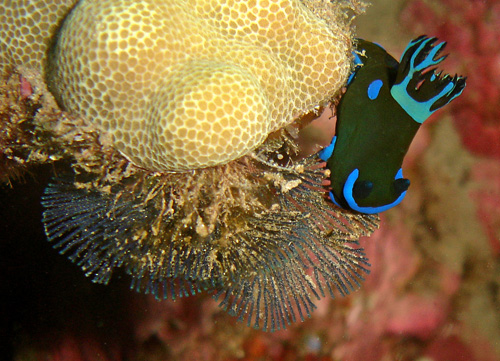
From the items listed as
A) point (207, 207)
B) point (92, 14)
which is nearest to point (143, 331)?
point (207, 207)

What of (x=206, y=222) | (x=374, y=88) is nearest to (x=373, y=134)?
(x=374, y=88)

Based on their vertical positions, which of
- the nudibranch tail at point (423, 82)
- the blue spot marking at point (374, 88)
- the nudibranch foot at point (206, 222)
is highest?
the nudibranch tail at point (423, 82)

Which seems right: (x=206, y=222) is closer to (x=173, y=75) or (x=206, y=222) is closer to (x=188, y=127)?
(x=188, y=127)

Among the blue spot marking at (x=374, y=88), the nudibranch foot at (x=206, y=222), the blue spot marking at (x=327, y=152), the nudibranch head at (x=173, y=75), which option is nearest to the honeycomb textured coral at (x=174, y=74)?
the nudibranch head at (x=173, y=75)

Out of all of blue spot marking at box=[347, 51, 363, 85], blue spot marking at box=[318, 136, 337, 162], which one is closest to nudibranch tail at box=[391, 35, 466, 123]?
blue spot marking at box=[347, 51, 363, 85]

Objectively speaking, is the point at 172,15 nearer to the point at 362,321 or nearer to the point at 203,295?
the point at 203,295

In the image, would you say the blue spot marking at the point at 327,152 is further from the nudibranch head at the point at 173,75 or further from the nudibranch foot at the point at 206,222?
the nudibranch head at the point at 173,75
